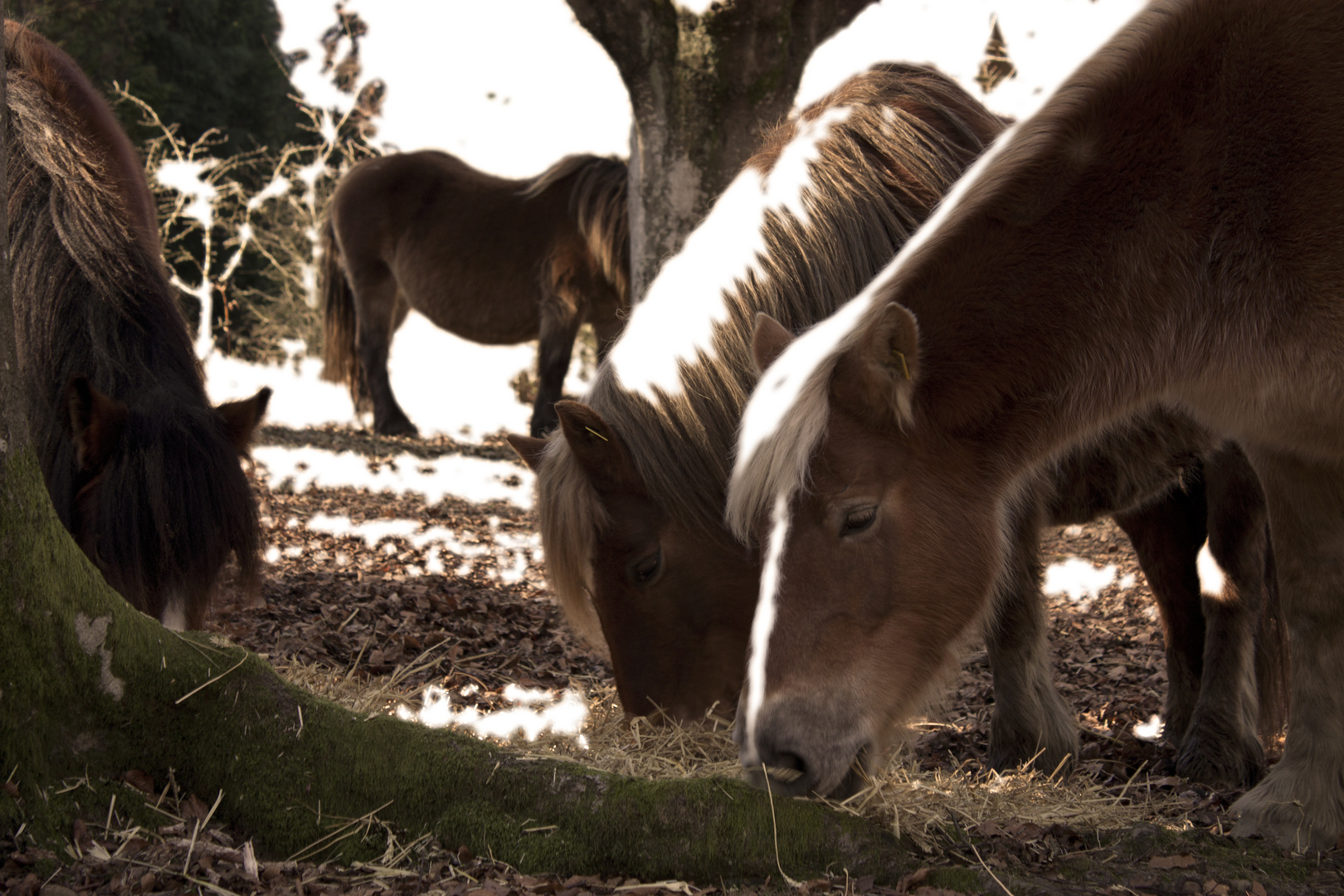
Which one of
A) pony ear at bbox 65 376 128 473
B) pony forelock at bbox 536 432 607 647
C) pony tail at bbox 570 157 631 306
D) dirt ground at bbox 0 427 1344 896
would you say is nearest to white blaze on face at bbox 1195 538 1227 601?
dirt ground at bbox 0 427 1344 896

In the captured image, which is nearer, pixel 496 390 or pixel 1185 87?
pixel 1185 87

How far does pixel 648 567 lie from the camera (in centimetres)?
310

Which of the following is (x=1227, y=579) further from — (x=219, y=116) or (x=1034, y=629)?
(x=219, y=116)

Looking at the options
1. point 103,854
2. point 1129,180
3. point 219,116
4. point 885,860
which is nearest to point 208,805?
point 103,854

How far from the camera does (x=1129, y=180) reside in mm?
2438

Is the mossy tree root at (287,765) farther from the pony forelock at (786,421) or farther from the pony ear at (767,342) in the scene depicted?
the pony ear at (767,342)

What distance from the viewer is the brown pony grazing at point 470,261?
34.0 feet

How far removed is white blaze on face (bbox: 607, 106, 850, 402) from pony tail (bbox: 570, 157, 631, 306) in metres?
6.33

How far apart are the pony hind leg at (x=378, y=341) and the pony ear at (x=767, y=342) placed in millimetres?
9017

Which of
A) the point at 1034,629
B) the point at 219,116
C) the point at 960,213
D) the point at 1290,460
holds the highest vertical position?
the point at 219,116

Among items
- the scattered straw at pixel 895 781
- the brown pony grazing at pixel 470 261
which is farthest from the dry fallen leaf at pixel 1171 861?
the brown pony grazing at pixel 470 261

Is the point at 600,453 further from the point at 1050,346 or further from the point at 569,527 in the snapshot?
the point at 1050,346

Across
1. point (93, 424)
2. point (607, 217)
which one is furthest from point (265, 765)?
point (607, 217)

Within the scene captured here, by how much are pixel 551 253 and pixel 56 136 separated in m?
7.11
